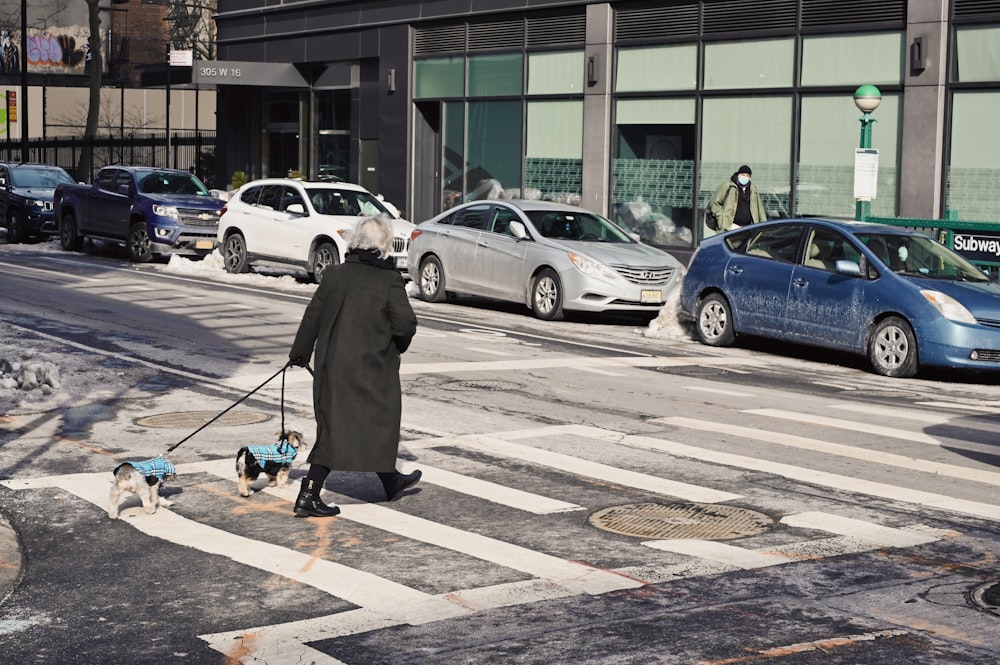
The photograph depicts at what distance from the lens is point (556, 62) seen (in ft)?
99.3

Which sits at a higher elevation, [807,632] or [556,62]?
[556,62]

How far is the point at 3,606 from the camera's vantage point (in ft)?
21.8

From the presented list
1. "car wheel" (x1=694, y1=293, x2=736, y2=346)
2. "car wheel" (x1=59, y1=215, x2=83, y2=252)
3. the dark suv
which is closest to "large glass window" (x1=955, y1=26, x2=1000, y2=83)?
"car wheel" (x1=694, y1=293, x2=736, y2=346)

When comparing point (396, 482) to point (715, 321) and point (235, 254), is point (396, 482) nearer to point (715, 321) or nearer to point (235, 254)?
point (715, 321)

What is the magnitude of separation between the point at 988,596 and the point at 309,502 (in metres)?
3.59

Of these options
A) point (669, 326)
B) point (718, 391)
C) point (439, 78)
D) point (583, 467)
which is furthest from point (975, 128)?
point (583, 467)

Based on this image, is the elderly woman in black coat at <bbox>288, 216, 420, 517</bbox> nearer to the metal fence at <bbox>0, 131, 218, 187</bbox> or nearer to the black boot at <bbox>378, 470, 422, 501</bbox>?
the black boot at <bbox>378, 470, 422, 501</bbox>

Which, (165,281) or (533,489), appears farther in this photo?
(165,281)

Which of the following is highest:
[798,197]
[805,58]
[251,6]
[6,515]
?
[251,6]

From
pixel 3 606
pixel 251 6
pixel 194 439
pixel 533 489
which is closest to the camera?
pixel 3 606

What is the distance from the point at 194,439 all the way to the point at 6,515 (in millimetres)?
2412

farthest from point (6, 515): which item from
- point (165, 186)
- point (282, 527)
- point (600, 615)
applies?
point (165, 186)

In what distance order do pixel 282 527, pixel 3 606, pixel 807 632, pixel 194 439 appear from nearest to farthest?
pixel 807 632 → pixel 3 606 → pixel 282 527 → pixel 194 439

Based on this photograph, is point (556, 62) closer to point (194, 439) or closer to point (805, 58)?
point (805, 58)
